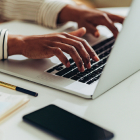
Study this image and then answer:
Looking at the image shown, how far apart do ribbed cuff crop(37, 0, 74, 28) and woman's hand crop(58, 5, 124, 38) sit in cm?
2

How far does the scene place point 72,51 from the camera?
22.6 inches

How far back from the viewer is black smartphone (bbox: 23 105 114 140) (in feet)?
1.17

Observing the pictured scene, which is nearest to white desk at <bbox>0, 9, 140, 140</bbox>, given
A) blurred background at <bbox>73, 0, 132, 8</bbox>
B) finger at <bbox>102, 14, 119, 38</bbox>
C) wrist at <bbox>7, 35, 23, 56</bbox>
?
wrist at <bbox>7, 35, 23, 56</bbox>

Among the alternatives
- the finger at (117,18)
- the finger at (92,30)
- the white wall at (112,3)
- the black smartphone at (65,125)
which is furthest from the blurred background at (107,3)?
the black smartphone at (65,125)

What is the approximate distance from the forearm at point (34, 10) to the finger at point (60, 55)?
41 cm

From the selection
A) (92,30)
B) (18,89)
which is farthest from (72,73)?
(92,30)

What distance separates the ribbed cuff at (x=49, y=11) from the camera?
99cm

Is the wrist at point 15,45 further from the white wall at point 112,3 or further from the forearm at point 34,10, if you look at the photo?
the white wall at point 112,3

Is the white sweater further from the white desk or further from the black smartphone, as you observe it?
the black smartphone

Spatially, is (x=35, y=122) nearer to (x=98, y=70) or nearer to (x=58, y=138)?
(x=58, y=138)

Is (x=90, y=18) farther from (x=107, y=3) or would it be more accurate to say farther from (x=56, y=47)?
(x=107, y=3)

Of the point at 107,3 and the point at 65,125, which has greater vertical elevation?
the point at 65,125

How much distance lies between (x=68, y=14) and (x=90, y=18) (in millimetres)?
118

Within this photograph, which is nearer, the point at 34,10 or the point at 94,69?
the point at 94,69
